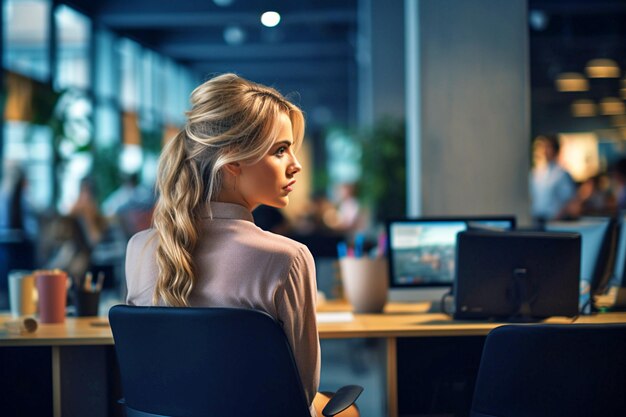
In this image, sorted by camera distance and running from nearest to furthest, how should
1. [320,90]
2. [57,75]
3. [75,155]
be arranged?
[75,155] < [57,75] < [320,90]

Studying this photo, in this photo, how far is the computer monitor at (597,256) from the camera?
2865 mm

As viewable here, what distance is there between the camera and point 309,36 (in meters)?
15.1

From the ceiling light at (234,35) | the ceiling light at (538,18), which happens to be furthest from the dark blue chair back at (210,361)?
the ceiling light at (234,35)

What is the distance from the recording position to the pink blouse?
1.79 m

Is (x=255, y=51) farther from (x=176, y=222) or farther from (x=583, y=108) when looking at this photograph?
(x=176, y=222)

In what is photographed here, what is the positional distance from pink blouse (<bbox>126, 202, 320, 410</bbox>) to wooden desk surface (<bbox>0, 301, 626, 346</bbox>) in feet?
1.74

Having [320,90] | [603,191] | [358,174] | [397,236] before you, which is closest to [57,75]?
[358,174]

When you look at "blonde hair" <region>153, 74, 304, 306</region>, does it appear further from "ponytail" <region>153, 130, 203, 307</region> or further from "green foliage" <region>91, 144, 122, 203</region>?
"green foliage" <region>91, 144, 122, 203</region>

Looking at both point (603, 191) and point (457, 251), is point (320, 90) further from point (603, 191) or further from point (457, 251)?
point (457, 251)

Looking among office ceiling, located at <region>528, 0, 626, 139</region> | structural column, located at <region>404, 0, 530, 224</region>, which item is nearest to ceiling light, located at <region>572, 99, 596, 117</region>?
office ceiling, located at <region>528, 0, 626, 139</region>

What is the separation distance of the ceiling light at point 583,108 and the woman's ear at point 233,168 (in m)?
12.3

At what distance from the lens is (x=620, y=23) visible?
11695mm

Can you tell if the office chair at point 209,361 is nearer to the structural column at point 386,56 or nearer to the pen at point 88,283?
the pen at point 88,283

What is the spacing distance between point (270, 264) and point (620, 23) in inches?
445
